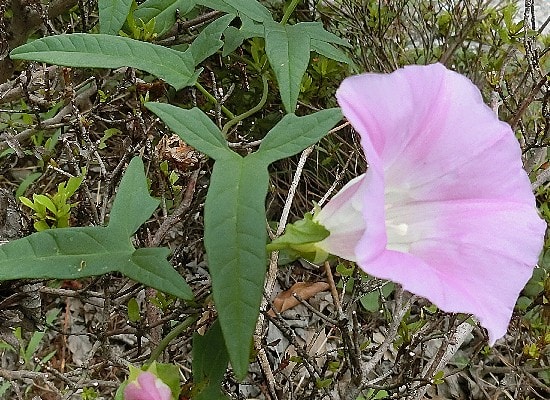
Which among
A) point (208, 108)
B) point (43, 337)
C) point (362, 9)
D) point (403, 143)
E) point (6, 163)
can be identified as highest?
point (403, 143)

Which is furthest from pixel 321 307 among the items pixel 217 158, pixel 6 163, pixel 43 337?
pixel 217 158

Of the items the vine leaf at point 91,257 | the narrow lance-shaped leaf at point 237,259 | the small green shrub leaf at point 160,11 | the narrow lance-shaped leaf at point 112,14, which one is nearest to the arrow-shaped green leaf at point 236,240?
the narrow lance-shaped leaf at point 237,259

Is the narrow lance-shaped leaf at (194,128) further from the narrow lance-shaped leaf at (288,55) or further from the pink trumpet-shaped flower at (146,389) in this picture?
the pink trumpet-shaped flower at (146,389)

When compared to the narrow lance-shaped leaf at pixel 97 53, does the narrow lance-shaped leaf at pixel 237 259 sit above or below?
below

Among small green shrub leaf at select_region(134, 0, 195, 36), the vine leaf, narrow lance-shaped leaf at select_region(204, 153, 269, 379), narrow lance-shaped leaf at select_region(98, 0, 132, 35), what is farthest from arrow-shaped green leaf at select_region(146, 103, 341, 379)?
small green shrub leaf at select_region(134, 0, 195, 36)

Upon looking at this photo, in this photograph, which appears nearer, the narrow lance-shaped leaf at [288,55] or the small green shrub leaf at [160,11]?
the narrow lance-shaped leaf at [288,55]

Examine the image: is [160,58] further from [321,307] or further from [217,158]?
[321,307]

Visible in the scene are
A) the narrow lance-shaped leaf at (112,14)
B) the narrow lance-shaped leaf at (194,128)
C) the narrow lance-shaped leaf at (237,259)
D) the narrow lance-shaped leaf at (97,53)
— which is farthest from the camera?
the narrow lance-shaped leaf at (112,14)
